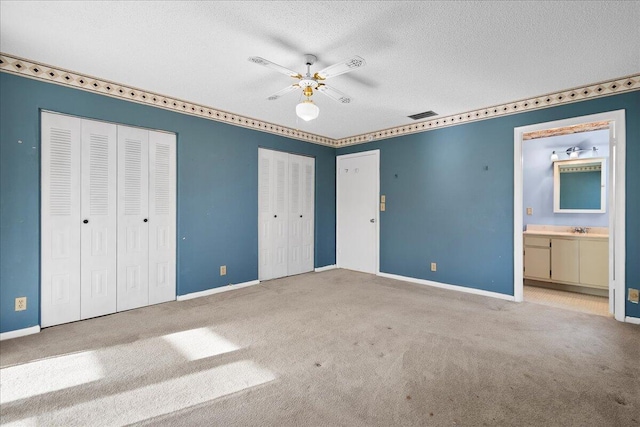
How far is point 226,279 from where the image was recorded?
14.1 feet

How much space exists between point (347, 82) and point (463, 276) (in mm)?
3041

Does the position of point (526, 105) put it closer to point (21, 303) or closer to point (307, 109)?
point (307, 109)

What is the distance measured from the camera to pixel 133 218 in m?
3.48

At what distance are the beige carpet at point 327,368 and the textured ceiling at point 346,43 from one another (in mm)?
2439

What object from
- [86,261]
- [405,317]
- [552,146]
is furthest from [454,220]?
[86,261]

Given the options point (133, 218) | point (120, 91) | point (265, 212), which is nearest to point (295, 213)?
point (265, 212)

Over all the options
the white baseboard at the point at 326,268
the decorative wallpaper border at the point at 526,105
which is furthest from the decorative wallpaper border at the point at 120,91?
the white baseboard at the point at 326,268

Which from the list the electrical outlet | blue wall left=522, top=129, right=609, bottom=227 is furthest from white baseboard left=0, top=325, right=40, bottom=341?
blue wall left=522, top=129, right=609, bottom=227

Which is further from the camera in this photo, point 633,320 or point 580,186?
point 580,186

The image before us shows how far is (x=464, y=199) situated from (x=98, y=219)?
4.49 meters

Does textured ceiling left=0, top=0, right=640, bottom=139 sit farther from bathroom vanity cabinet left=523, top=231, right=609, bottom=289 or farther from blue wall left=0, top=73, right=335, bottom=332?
bathroom vanity cabinet left=523, top=231, right=609, bottom=289

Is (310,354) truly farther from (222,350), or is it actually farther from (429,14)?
(429,14)

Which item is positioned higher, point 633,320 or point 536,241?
point 536,241

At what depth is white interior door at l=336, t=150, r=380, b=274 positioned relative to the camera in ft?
17.5
